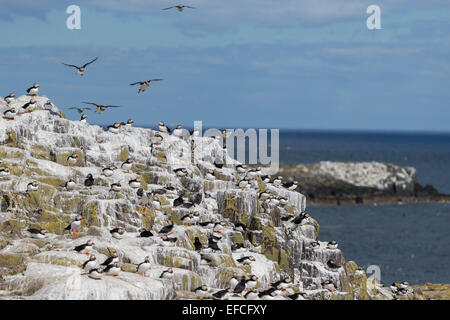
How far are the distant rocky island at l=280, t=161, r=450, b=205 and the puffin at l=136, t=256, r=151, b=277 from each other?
9792cm

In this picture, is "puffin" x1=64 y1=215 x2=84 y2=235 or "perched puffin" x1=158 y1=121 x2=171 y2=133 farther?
"perched puffin" x1=158 y1=121 x2=171 y2=133

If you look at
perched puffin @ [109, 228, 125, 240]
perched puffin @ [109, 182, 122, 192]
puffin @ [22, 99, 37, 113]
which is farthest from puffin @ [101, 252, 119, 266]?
puffin @ [22, 99, 37, 113]

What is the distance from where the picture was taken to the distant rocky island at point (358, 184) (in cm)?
12812

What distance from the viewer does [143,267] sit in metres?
28.3

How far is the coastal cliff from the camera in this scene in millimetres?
28250

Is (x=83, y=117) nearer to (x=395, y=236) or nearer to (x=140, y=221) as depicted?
(x=140, y=221)

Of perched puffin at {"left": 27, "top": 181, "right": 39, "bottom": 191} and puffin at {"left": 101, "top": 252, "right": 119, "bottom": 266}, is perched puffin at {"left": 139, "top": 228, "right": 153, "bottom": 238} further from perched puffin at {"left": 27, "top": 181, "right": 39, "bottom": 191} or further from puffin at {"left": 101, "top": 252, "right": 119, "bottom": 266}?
perched puffin at {"left": 27, "top": 181, "right": 39, "bottom": 191}

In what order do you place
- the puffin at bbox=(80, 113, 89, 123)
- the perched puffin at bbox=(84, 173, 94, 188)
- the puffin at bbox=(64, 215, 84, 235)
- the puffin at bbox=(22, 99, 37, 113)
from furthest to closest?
the puffin at bbox=(80, 113, 89, 123) < the puffin at bbox=(22, 99, 37, 113) < the perched puffin at bbox=(84, 173, 94, 188) < the puffin at bbox=(64, 215, 84, 235)

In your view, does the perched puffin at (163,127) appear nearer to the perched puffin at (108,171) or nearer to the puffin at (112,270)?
the perched puffin at (108,171)

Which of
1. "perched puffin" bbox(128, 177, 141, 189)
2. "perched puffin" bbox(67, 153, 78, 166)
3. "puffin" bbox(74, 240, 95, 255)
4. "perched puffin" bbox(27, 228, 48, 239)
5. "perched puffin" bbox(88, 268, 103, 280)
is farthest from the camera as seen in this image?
"perched puffin" bbox(67, 153, 78, 166)

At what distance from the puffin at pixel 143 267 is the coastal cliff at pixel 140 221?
15.9 inches

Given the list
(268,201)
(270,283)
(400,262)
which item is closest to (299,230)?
(268,201)

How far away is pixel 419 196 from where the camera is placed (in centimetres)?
13312

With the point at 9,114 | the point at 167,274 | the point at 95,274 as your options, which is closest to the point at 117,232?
the point at 167,274
